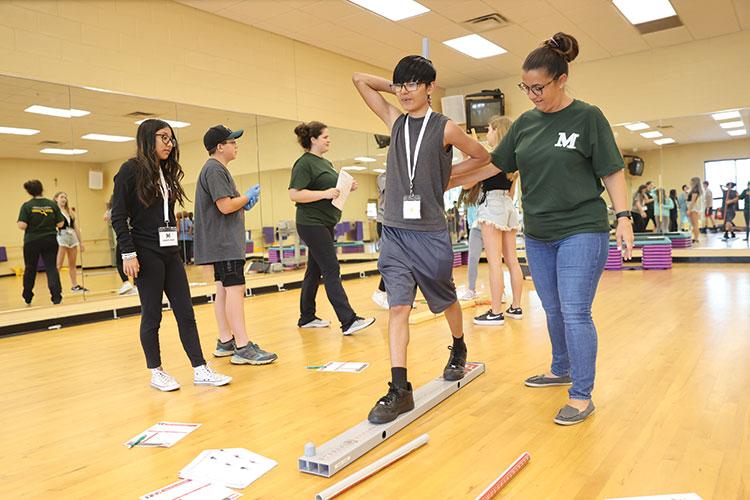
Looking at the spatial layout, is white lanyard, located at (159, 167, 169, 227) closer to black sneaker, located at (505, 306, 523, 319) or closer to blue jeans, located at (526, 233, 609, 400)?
blue jeans, located at (526, 233, 609, 400)

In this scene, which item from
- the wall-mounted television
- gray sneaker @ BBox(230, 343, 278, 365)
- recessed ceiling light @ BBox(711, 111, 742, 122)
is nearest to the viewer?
gray sneaker @ BBox(230, 343, 278, 365)

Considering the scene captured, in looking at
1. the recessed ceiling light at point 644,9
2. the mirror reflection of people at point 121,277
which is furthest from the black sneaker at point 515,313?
the recessed ceiling light at point 644,9

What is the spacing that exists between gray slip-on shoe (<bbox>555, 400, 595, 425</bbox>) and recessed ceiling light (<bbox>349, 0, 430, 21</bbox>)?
249 inches

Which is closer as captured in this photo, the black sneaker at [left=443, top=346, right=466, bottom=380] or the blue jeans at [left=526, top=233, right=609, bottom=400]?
the blue jeans at [left=526, top=233, right=609, bottom=400]

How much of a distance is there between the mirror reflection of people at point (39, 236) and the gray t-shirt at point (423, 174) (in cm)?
453

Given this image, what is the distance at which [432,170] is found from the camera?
2.28 m

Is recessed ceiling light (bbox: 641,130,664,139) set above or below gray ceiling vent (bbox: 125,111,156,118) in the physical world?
above

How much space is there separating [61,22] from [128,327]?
334 centimetres

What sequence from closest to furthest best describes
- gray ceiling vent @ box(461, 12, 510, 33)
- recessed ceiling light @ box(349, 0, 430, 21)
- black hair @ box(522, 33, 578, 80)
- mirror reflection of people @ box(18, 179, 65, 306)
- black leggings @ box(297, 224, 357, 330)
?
black hair @ box(522, 33, 578, 80) < black leggings @ box(297, 224, 357, 330) < mirror reflection of people @ box(18, 179, 65, 306) < recessed ceiling light @ box(349, 0, 430, 21) < gray ceiling vent @ box(461, 12, 510, 33)

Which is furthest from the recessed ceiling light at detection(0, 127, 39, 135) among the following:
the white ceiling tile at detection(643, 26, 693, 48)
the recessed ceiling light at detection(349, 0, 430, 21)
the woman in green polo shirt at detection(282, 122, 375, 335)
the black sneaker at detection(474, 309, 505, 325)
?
the white ceiling tile at detection(643, 26, 693, 48)

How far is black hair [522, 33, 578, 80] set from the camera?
2.16 m

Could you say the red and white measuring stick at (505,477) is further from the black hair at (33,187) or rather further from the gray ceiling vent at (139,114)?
the gray ceiling vent at (139,114)

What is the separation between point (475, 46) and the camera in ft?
30.2

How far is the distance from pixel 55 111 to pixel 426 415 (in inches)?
205
